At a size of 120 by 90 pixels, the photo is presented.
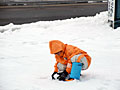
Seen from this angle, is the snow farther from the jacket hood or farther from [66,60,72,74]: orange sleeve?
the jacket hood

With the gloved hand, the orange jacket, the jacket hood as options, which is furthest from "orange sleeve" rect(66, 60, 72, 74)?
the jacket hood

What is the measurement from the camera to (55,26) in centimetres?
995

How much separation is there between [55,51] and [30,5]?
14296 mm

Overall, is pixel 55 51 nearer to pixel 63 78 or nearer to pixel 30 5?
pixel 63 78

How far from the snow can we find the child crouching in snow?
0.19 metres

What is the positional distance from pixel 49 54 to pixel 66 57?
2304mm

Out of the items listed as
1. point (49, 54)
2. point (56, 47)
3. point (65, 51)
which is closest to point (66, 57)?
point (65, 51)

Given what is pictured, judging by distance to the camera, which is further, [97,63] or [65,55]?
[97,63]

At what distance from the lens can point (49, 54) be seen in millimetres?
6664

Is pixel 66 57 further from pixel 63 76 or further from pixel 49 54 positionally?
pixel 49 54

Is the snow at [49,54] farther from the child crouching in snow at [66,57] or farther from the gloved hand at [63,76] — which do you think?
the child crouching in snow at [66,57]

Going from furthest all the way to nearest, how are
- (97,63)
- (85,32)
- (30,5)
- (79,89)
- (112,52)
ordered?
(30,5) → (85,32) → (112,52) → (97,63) → (79,89)

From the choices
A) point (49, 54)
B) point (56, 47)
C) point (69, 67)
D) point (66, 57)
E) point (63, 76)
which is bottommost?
point (49, 54)

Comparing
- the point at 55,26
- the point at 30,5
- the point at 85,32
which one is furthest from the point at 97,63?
the point at 30,5
